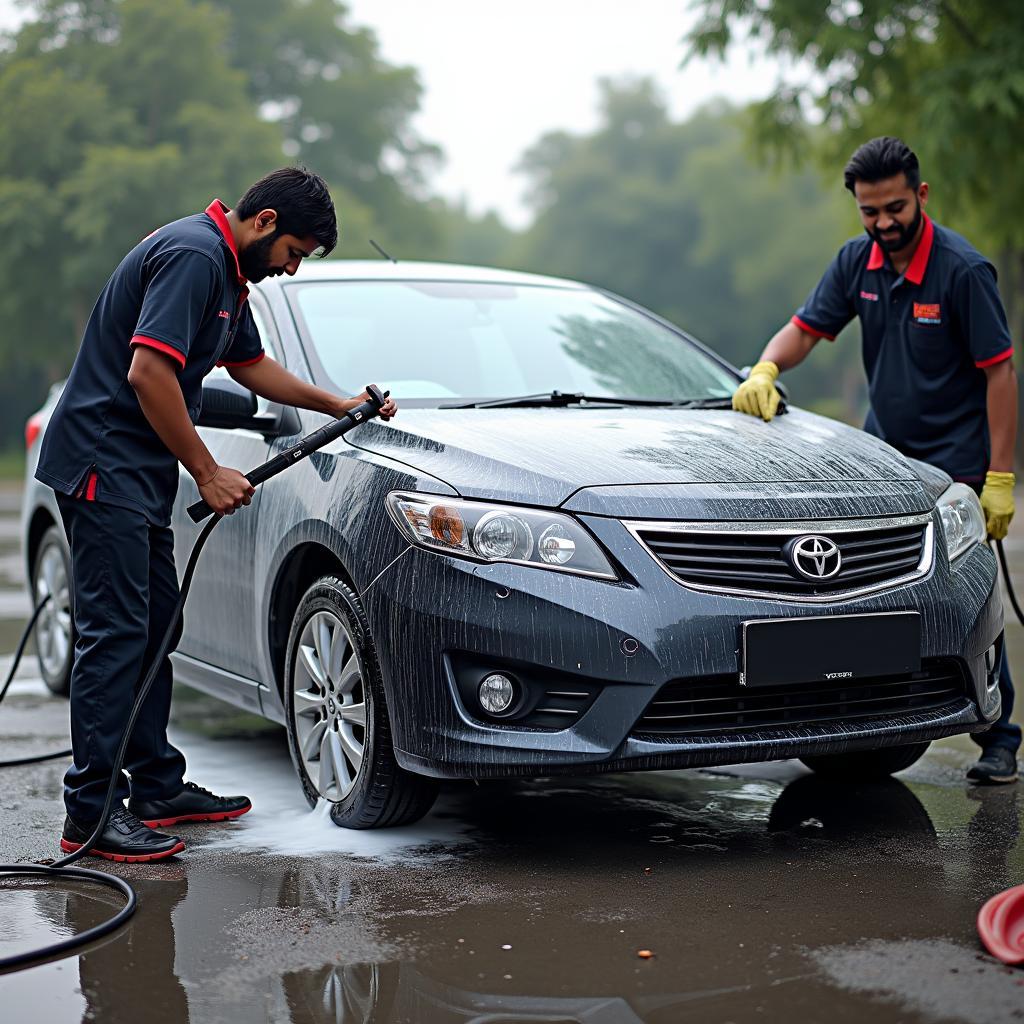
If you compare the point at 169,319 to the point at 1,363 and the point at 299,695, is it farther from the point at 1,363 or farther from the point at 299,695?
the point at 1,363

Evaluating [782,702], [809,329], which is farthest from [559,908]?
[809,329]

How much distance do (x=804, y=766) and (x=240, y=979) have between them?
2.60 meters

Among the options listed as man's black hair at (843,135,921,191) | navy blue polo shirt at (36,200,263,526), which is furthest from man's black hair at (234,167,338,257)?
man's black hair at (843,135,921,191)

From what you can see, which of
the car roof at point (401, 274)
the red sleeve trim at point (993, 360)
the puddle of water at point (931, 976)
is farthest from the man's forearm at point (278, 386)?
the puddle of water at point (931, 976)

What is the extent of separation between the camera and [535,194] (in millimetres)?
82688

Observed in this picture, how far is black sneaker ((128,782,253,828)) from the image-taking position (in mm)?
4660

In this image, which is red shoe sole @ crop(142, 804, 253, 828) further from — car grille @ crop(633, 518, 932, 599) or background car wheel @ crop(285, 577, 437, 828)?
car grille @ crop(633, 518, 932, 599)

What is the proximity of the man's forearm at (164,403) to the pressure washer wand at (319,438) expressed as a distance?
0.22 meters

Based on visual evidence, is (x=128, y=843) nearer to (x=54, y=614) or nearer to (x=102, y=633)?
(x=102, y=633)

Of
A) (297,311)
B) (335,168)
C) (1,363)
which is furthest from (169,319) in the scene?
(335,168)

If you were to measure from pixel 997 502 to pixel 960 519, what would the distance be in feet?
2.02

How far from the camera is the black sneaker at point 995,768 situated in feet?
16.8

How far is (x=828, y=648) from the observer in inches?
161

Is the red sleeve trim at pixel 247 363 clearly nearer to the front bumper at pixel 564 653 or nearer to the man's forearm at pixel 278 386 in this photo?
the man's forearm at pixel 278 386
